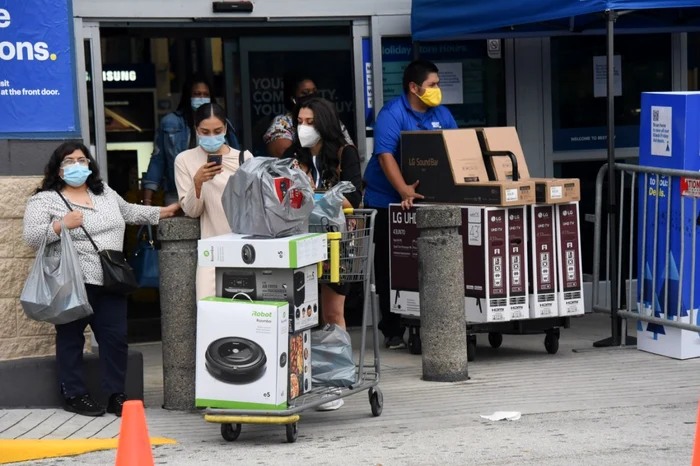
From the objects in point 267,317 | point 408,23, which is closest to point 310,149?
point 267,317

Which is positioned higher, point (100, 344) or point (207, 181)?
point (207, 181)

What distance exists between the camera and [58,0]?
7898 millimetres

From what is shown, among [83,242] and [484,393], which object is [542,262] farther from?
[83,242]

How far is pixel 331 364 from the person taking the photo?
739 cm

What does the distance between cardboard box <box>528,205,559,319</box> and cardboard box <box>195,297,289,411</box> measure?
2.79 meters

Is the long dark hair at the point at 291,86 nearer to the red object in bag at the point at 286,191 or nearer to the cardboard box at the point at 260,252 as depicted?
the red object in bag at the point at 286,191

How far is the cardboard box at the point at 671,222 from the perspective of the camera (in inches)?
353

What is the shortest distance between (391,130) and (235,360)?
317 centimetres

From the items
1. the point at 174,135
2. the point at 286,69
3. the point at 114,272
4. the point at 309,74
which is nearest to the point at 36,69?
the point at 114,272

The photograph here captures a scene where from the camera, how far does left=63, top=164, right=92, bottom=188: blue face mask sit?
7465 mm

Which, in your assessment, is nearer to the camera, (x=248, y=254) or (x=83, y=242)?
(x=248, y=254)

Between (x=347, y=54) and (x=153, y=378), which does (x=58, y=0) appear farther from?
(x=347, y=54)

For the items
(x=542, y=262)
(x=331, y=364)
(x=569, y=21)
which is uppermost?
(x=569, y=21)

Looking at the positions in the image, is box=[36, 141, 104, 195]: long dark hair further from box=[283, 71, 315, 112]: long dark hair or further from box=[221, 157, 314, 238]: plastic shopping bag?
box=[283, 71, 315, 112]: long dark hair
